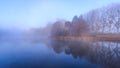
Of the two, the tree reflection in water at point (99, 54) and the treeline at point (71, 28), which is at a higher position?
the treeline at point (71, 28)

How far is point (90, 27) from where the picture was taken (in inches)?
1660

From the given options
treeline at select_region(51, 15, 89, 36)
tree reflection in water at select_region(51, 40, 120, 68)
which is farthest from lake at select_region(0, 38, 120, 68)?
treeline at select_region(51, 15, 89, 36)

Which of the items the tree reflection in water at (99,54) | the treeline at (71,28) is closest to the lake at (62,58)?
the tree reflection in water at (99,54)

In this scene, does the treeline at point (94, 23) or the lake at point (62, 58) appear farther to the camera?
the treeline at point (94, 23)

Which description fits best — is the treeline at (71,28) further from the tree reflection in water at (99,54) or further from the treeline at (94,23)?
the tree reflection in water at (99,54)

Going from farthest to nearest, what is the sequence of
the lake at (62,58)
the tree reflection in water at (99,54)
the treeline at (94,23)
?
1. the treeline at (94,23)
2. the tree reflection in water at (99,54)
3. the lake at (62,58)

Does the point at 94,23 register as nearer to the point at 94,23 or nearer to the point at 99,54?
the point at 94,23

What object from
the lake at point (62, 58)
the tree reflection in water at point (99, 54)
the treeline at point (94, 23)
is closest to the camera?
the lake at point (62, 58)

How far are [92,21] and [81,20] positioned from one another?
131 inches

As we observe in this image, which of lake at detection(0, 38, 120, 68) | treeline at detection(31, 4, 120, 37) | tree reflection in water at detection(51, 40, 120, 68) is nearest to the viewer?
lake at detection(0, 38, 120, 68)

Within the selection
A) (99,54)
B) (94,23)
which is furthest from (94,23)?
(99,54)

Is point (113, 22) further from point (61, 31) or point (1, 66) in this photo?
point (1, 66)

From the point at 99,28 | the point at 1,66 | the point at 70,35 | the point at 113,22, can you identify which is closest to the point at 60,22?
the point at 70,35

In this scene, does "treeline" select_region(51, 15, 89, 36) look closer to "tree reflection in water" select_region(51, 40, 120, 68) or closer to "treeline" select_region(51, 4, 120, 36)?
"treeline" select_region(51, 4, 120, 36)
